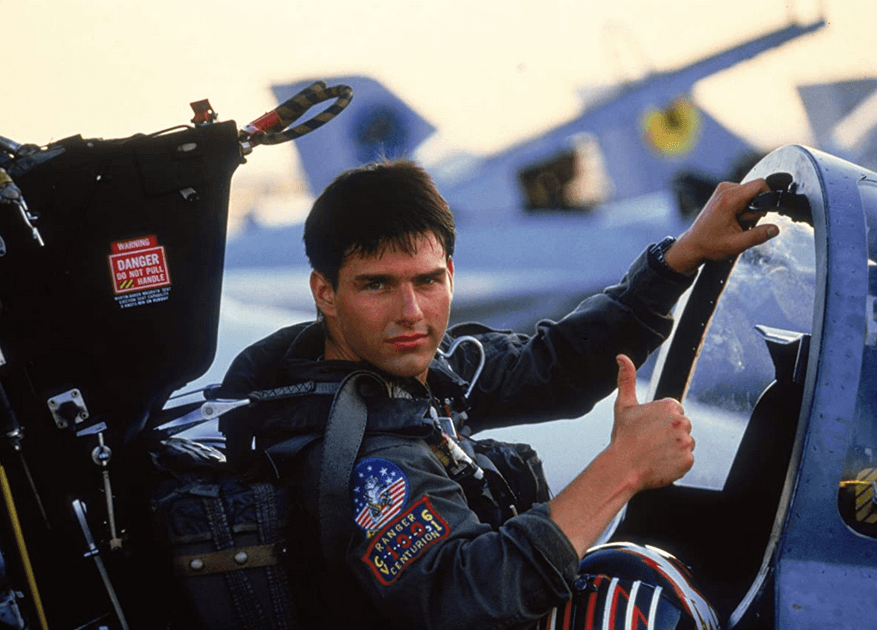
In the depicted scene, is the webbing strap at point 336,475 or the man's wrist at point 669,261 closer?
the webbing strap at point 336,475

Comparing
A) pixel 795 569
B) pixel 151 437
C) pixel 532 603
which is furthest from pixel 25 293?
pixel 795 569

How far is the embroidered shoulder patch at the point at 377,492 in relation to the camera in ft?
4.68

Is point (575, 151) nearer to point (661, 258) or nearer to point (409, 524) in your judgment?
point (661, 258)

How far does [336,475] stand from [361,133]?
726 cm

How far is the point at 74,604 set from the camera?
5.11 feet

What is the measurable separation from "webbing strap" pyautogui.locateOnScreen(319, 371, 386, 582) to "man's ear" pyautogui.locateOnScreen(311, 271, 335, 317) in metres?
0.27

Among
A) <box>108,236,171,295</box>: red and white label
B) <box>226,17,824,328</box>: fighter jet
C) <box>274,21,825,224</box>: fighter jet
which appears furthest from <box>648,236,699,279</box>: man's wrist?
<box>274,21,825,224</box>: fighter jet

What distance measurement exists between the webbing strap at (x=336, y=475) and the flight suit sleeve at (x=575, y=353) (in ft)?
2.33

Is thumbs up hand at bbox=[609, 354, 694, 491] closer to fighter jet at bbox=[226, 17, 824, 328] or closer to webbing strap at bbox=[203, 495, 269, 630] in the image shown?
webbing strap at bbox=[203, 495, 269, 630]

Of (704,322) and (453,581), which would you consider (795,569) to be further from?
(704,322)

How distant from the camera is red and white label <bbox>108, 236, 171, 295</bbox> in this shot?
159 cm

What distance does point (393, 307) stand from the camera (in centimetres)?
162

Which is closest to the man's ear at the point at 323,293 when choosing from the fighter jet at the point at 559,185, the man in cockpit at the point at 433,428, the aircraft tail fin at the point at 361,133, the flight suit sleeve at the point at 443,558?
the man in cockpit at the point at 433,428

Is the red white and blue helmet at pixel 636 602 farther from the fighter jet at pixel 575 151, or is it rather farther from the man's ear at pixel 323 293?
the fighter jet at pixel 575 151
